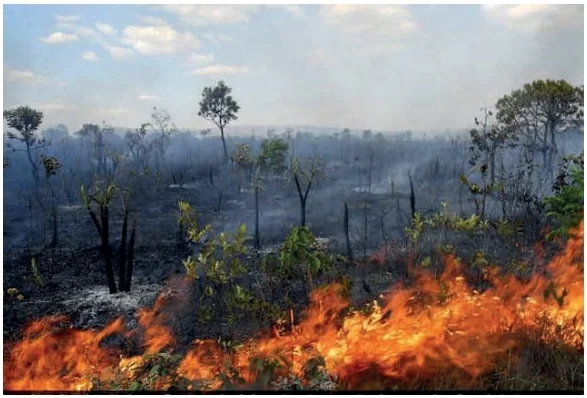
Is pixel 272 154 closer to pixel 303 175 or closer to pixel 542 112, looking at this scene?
pixel 303 175

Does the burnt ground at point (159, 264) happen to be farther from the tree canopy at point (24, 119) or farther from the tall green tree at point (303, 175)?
the tree canopy at point (24, 119)

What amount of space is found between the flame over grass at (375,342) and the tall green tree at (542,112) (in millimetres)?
4370

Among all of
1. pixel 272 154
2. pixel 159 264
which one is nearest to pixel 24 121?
pixel 159 264

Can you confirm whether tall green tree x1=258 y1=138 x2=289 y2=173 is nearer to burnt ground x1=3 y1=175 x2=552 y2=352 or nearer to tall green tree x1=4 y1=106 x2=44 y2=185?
burnt ground x1=3 y1=175 x2=552 y2=352

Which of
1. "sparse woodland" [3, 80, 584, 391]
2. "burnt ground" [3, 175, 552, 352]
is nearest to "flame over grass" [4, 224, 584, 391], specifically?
"sparse woodland" [3, 80, 584, 391]

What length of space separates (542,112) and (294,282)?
25.4ft

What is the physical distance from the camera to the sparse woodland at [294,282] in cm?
464

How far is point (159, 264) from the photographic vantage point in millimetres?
9914

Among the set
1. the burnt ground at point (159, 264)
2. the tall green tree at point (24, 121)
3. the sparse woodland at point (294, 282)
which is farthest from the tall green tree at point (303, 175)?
the tall green tree at point (24, 121)

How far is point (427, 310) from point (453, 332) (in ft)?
2.27

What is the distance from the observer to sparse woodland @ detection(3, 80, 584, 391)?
464cm

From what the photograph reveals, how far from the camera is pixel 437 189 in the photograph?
16797 millimetres

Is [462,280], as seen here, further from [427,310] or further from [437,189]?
[437,189]

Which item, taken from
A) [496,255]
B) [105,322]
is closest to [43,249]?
[105,322]
